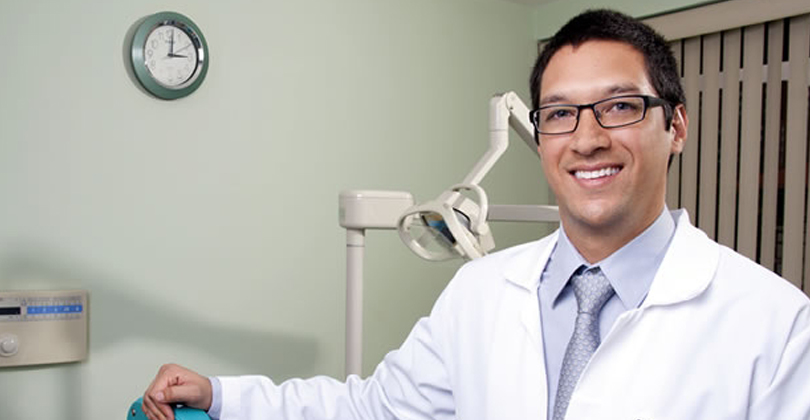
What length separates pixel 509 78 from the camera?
3.38 meters

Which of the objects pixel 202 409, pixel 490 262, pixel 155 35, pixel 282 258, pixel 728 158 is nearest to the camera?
pixel 202 409

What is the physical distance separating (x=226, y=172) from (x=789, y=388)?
6.14 ft

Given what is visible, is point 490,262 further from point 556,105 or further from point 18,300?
point 18,300

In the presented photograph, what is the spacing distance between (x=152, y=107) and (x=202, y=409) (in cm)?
126

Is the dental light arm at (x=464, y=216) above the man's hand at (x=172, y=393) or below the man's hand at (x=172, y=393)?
above

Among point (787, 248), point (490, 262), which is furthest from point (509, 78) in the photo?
point (490, 262)

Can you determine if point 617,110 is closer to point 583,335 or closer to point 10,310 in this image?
point 583,335

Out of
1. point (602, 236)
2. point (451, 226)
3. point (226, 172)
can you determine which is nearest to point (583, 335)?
point (602, 236)

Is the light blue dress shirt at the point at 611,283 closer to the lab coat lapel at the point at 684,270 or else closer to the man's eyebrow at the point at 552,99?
the lab coat lapel at the point at 684,270

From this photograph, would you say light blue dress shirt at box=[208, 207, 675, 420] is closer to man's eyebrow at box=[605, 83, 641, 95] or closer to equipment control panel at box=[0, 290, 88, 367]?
man's eyebrow at box=[605, 83, 641, 95]

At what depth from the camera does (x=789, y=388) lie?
105 centimetres

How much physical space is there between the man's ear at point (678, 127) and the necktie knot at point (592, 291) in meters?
0.26

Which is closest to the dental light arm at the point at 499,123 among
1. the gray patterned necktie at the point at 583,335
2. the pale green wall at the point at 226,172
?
the gray patterned necktie at the point at 583,335

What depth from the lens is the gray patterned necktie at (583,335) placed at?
1.18 meters
